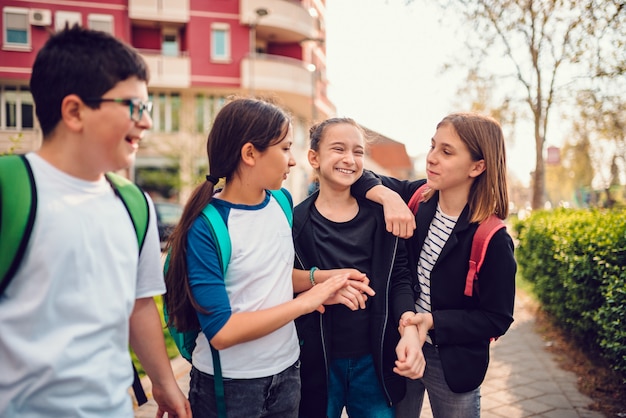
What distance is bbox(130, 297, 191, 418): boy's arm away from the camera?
180 centimetres

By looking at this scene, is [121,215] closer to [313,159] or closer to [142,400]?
[142,400]

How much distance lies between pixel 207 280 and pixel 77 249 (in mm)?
479

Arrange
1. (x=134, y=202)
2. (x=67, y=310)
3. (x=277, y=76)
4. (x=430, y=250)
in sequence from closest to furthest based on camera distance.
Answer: (x=67, y=310) < (x=134, y=202) < (x=430, y=250) < (x=277, y=76)

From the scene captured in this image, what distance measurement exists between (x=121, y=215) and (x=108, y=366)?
45 cm

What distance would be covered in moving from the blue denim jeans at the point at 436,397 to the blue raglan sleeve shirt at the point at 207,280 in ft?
3.71

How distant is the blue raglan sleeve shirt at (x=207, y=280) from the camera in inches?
69.6

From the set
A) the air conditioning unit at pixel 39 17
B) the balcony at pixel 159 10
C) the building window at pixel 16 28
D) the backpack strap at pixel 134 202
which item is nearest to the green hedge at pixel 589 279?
the backpack strap at pixel 134 202

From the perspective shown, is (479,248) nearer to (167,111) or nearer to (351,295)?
(351,295)

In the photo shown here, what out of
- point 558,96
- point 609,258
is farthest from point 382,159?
point 609,258

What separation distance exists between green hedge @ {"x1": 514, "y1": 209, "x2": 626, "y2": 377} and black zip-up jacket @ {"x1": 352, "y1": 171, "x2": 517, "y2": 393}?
80.1 inches

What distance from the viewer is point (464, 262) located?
2285 millimetres

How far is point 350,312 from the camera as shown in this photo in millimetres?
2340

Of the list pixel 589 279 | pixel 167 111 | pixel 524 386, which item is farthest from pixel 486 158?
pixel 167 111

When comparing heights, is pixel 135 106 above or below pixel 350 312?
above
